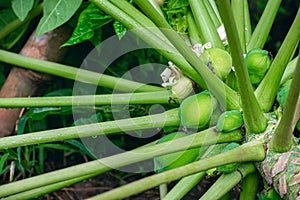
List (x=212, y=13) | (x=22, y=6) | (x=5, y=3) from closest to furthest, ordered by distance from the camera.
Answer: (x=212, y=13)
(x=22, y=6)
(x=5, y=3)

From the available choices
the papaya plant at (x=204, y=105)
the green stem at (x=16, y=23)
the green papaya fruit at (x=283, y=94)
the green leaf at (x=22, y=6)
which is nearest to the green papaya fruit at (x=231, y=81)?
the papaya plant at (x=204, y=105)

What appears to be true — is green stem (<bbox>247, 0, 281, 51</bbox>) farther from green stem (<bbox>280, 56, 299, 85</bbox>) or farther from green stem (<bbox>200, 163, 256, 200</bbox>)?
green stem (<bbox>200, 163, 256, 200</bbox>)

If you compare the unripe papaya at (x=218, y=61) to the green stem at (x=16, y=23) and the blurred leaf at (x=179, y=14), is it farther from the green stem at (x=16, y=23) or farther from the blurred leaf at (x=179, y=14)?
the green stem at (x=16, y=23)

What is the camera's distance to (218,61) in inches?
41.8

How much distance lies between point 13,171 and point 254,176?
2.27 ft

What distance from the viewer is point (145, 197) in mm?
1519

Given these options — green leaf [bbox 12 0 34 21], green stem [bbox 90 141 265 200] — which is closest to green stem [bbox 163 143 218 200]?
green stem [bbox 90 141 265 200]

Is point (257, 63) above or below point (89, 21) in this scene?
below

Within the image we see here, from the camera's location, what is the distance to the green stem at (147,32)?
42.2 inches

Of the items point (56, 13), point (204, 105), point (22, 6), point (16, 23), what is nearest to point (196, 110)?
point (204, 105)

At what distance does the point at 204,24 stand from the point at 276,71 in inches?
8.8

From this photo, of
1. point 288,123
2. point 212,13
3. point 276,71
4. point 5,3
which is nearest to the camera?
point 288,123

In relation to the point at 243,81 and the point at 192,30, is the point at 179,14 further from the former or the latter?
the point at 243,81

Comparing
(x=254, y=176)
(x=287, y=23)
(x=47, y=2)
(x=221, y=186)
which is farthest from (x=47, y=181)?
(x=287, y=23)
